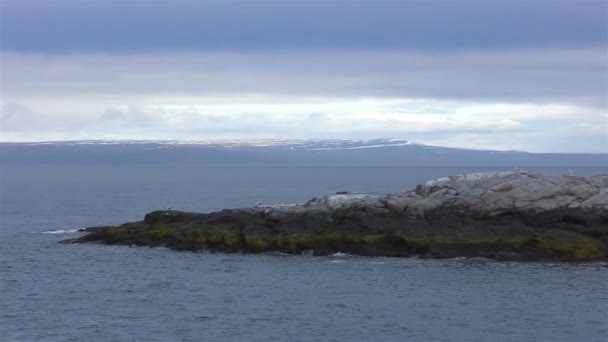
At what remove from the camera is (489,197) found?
56500 mm

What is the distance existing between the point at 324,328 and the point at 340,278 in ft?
34.5

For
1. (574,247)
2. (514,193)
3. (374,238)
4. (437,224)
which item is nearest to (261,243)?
(374,238)

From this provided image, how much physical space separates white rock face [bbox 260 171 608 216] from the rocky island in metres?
0.06

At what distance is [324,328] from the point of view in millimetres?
36656

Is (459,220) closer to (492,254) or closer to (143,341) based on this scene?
(492,254)

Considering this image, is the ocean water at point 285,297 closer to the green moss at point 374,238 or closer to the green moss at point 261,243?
the green moss at point 261,243

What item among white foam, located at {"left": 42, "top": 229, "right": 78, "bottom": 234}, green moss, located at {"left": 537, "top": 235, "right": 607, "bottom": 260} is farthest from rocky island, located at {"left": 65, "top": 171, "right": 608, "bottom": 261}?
white foam, located at {"left": 42, "top": 229, "right": 78, "bottom": 234}

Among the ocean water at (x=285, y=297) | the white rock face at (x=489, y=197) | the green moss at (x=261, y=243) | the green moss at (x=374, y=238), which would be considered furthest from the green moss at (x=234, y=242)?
the green moss at (x=374, y=238)

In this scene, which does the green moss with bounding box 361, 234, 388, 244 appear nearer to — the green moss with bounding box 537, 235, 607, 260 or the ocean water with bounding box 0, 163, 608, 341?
the ocean water with bounding box 0, 163, 608, 341

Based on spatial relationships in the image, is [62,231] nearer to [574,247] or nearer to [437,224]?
[437,224]

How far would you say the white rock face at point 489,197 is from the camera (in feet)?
182

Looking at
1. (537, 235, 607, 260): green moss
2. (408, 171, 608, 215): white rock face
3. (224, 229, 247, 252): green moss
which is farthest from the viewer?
(224, 229, 247, 252): green moss

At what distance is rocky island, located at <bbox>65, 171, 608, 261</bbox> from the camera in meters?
52.7

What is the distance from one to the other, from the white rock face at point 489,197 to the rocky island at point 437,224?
0.06 metres
